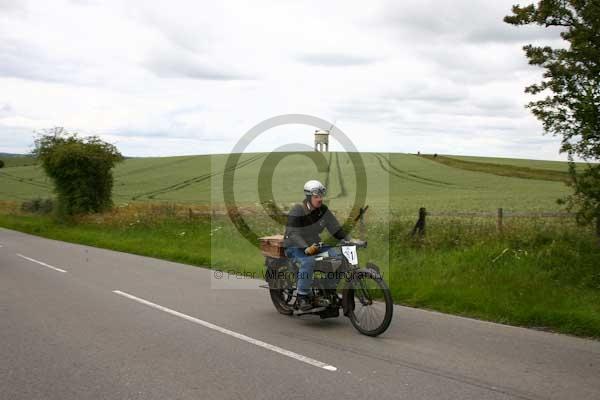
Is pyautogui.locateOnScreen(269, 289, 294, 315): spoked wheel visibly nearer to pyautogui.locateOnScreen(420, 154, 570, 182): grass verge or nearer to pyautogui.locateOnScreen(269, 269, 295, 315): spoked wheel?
pyautogui.locateOnScreen(269, 269, 295, 315): spoked wheel

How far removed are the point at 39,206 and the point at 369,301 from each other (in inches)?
1440

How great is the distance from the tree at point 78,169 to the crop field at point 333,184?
202cm

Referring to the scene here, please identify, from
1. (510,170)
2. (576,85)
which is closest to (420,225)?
(576,85)

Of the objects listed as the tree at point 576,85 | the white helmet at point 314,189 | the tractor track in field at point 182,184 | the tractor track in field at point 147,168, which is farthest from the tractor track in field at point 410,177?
the white helmet at point 314,189

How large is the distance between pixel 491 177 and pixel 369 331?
41.6 meters

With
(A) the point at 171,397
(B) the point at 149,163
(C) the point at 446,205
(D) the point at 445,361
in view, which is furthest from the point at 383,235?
(B) the point at 149,163

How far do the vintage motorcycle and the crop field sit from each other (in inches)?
613

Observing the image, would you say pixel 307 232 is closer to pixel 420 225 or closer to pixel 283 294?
pixel 283 294

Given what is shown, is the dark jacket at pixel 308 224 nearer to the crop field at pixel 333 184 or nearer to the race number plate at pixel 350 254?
the race number plate at pixel 350 254

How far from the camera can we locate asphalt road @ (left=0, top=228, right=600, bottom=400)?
17.5 ft

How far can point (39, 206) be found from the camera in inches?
1544

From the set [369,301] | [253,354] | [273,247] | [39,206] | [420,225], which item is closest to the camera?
[253,354]

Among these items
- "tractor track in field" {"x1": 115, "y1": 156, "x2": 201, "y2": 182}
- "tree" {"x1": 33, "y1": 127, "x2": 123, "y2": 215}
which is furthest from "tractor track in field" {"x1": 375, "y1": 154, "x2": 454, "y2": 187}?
"tractor track in field" {"x1": 115, "y1": 156, "x2": 201, "y2": 182}

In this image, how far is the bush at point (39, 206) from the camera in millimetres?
37784
